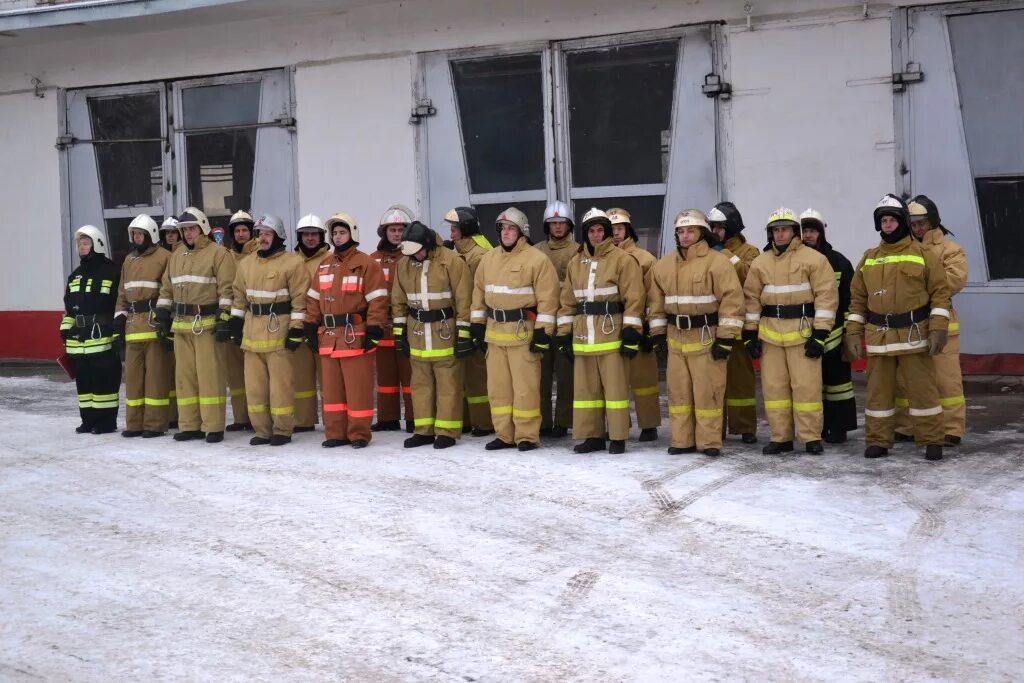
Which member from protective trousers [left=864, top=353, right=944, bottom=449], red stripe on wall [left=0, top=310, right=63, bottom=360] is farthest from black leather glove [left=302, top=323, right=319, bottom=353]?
red stripe on wall [left=0, top=310, right=63, bottom=360]

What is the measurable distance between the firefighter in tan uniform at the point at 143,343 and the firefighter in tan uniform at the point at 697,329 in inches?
181

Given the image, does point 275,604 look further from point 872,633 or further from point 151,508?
point 872,633

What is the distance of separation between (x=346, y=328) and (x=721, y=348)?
10.1ft

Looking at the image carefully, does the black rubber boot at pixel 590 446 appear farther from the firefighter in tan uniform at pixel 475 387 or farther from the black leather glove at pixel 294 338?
the black leather glove at pixel 294 338

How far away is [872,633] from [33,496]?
5.72 m

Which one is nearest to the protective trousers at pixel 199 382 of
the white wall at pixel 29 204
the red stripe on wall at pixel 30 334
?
the red stripe on wall at pixel 30 334

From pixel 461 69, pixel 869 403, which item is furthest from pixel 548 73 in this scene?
pixel 869 403

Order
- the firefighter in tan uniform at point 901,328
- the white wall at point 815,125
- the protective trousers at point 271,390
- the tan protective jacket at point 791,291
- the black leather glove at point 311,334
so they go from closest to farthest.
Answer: the firefighter in tan uniform at point 901,328
the tan protective jacket at point 791,291
the black leather glove at point 311,334
the protective trousers at point 271,390
the white wall at point 815,125

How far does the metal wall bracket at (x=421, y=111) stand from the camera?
13688mm

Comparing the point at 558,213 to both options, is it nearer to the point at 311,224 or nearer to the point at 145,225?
the point at 311,224

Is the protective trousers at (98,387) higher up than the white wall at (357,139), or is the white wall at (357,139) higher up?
the white wall at (357,139)

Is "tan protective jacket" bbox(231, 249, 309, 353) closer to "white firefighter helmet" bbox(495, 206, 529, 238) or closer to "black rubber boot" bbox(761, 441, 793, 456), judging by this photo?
"white firefighter helmet" bbox(495, 206, 529, 238)

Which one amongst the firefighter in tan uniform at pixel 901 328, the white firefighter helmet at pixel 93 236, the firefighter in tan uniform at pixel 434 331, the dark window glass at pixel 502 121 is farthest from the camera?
the dark window glass at pixel 502 121

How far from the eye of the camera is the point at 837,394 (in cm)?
900
